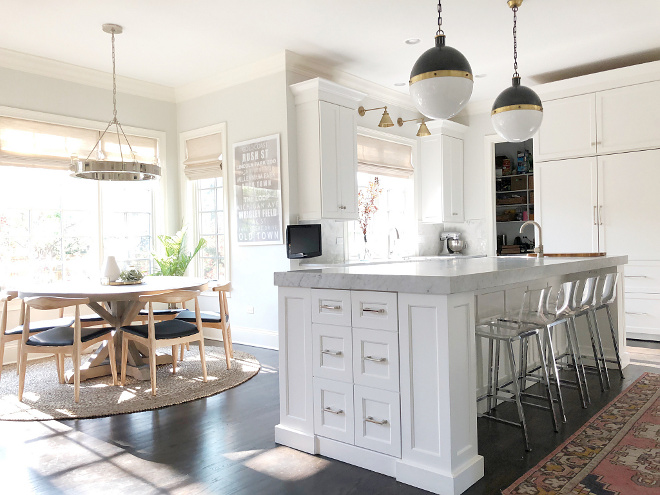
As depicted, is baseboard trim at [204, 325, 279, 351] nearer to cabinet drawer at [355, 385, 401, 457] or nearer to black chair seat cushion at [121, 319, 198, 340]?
black chair seat cushion at [121, 319, 198, 340]

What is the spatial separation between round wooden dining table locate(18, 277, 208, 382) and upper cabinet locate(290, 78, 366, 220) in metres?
1.42

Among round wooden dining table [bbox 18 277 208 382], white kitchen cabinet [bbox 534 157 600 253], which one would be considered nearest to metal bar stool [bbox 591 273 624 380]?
white kitchen cabinet [bbox 534 157 600 253]

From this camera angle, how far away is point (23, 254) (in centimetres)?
504

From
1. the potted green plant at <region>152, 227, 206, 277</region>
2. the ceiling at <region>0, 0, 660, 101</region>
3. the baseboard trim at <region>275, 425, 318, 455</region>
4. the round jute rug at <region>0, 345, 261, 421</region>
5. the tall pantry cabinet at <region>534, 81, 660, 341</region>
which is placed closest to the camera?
the baseboard trim at <region>275, 425, 318, 455</region>

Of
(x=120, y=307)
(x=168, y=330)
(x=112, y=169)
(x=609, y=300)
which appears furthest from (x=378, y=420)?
(x=112, y=169)

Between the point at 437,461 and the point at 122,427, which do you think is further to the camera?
the point at 122,427

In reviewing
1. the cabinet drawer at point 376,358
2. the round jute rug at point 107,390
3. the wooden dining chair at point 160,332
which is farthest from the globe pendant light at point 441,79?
the round jute rug at point 107,390

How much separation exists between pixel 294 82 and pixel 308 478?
3930mm

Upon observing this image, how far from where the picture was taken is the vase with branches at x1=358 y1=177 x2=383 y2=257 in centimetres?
632

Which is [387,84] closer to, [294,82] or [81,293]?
[294,82]

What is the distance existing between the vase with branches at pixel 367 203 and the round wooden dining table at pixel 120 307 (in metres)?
2.39

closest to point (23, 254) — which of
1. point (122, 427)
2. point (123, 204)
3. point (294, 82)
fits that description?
point (123, 204)

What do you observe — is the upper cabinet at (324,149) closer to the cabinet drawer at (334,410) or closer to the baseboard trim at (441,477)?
the cabinet drawer at (334,410)

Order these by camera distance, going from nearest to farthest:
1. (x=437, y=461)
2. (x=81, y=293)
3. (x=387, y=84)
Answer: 1. (x=437, y=461)
2. (x=81, y=293)
3. (x=387, y=84)
